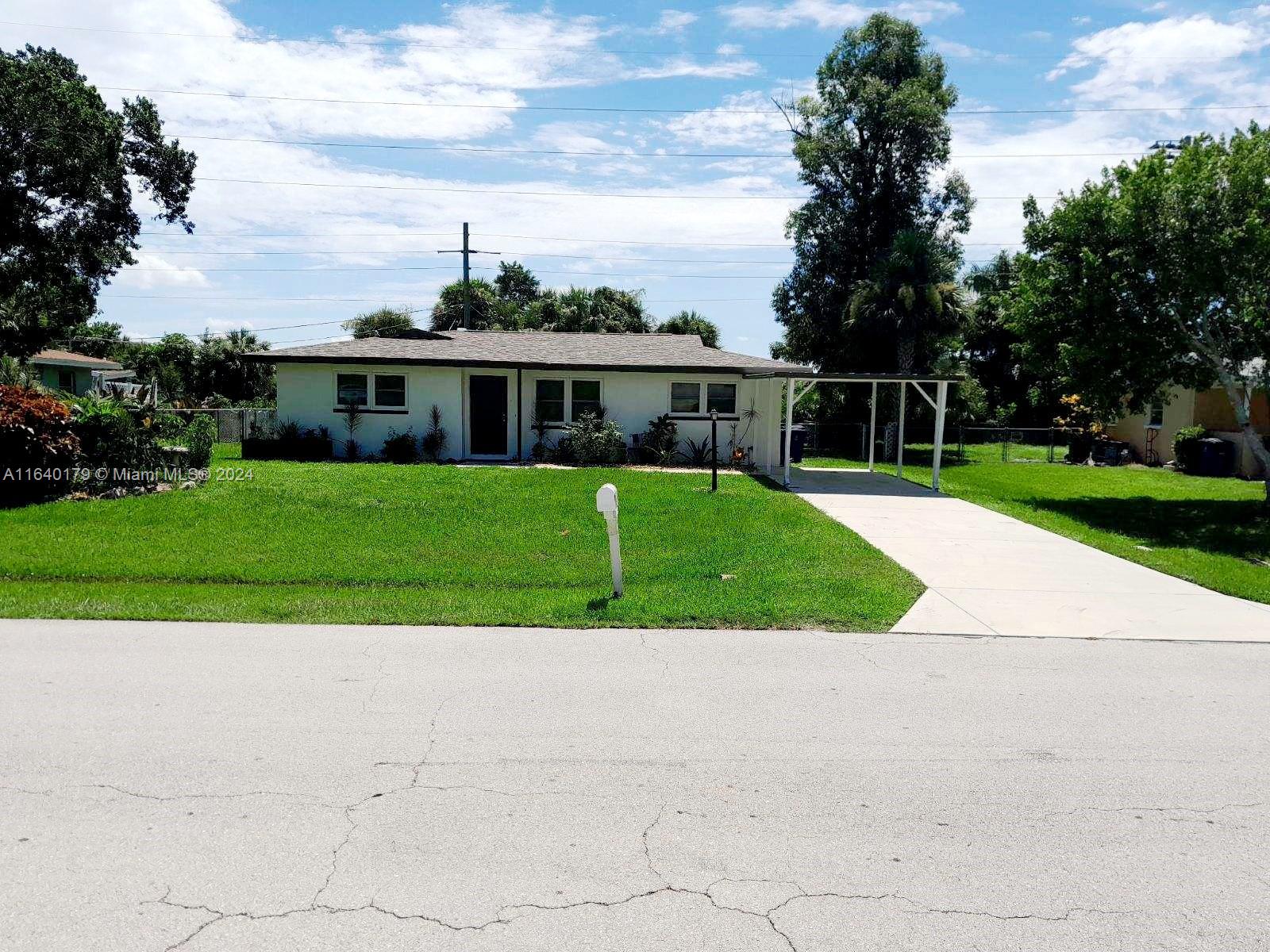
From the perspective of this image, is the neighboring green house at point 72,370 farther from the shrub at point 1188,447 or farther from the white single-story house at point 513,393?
the shrub at point 1188,447

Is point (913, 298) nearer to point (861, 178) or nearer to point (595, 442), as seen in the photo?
point (861, 178)

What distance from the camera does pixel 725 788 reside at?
468 centimetres

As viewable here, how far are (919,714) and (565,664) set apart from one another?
2.58 meters

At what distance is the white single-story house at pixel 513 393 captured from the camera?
22766 millimetres

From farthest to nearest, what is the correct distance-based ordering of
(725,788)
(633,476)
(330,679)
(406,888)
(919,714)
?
1. (633,476)
2. (330,679)
3. (919,714)
4. (725,788)
5. (406,888)

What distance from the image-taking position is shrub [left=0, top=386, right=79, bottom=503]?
44.9 ft

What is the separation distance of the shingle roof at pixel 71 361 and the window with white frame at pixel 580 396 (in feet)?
98.8

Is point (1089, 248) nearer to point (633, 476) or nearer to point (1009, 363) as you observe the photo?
point (633, 476)

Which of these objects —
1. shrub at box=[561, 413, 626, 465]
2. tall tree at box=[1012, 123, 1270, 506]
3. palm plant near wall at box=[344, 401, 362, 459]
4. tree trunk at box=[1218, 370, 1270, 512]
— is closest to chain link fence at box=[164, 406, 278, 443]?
palm plant near wall at box=[344, 401, 362, 459]

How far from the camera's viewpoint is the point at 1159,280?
53.1 feet

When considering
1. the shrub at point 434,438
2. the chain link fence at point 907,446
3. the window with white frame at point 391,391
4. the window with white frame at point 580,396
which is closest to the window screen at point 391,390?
the window with white frame at point 391,391

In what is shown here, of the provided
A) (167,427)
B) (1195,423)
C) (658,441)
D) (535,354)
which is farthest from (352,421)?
(1195,423)

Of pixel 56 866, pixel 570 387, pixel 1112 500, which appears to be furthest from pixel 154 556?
pixel 1112 500

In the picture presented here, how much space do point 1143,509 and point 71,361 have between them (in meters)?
46.8
